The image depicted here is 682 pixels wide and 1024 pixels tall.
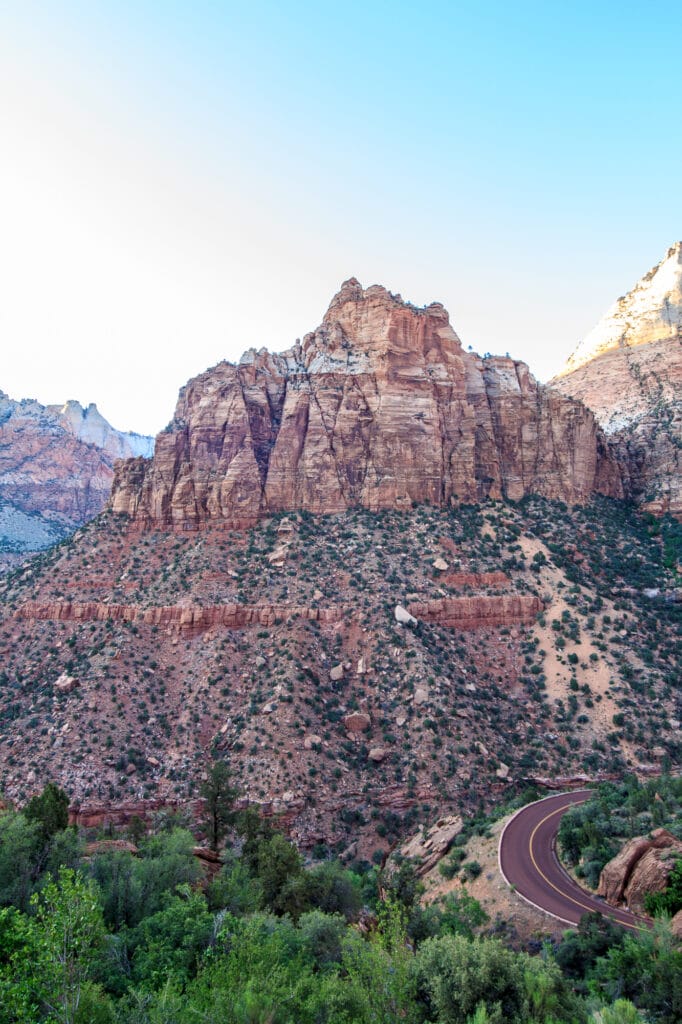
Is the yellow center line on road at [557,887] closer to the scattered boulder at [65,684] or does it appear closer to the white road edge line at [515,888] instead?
the white road edge line at [515,888]

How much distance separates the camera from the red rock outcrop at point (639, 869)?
1833 cm

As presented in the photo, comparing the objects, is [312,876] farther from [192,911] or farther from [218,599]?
[218,599]

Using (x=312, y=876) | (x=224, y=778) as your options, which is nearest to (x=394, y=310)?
(x=224, y=778)

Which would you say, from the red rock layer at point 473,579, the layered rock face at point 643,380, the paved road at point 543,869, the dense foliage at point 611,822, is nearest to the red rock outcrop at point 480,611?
the red rock layer at point 473,579

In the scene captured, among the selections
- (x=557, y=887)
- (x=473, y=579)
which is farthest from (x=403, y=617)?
(x=557, y=887)

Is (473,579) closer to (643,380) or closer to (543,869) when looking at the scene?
(543,869)

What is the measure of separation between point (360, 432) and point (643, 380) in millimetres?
54077

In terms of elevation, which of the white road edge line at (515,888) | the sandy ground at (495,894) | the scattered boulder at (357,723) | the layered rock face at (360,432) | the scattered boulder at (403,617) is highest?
the layered rock face at (360,432)

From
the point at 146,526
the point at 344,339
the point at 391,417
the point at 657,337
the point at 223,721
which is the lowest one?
the point at 223,721

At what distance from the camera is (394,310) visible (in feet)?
196

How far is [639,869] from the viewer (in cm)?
1939

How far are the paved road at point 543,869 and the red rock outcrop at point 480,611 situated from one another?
1636cm

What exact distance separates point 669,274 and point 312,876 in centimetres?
11029

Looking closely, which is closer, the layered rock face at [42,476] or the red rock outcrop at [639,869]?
the red rock outcrop at [639,869]
